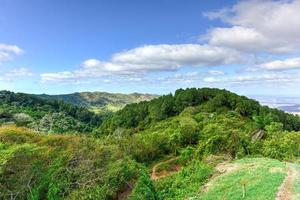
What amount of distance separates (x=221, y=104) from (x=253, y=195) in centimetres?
8509

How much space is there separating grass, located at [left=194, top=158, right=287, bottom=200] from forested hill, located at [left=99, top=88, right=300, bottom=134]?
Answer: 6891 centimetres

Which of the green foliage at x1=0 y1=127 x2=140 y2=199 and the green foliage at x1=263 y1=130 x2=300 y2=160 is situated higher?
the green foliage at x1=0 y1=127 x2=140 y2=199

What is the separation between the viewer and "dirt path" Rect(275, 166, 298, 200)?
21744 millimetres

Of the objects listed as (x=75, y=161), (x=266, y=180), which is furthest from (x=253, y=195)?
(x=75, y=161)

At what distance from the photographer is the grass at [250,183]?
23.3m

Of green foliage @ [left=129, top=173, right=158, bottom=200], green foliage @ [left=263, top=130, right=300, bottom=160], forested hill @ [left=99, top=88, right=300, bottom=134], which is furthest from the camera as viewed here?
forested hill @ [left=99, top=88, right=300, bottom=134]

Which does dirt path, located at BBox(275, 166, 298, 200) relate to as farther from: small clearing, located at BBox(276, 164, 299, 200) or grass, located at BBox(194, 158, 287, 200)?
grass, located at BBox(194, 158, 287, 200)

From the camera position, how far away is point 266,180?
25.4 metres

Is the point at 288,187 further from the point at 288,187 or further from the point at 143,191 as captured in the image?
the point at 143,191

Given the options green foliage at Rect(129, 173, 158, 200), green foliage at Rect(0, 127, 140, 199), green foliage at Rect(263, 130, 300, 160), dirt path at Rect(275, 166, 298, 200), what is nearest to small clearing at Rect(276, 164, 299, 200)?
dirt path at Rect(275, 166, 298, 200)

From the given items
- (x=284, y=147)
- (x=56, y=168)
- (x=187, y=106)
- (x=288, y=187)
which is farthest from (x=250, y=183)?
(x=187, y=106)

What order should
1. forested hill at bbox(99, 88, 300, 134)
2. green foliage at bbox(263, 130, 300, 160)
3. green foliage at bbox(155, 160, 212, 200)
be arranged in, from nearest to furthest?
green foliage at bbox(155, 160, 212, 200) → green foliage at bbox(263, 130, 300, 160) → forested hill at bbox(99, 88, 300, 134)

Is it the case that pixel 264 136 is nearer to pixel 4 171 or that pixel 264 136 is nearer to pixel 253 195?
pixel 253 195

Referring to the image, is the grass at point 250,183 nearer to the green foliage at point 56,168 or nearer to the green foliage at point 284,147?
the green foliage at point 56,168
